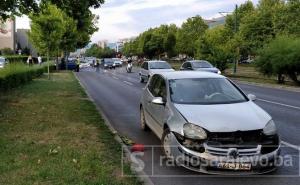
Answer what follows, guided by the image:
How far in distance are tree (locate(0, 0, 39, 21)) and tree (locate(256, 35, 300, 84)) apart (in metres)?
16.9

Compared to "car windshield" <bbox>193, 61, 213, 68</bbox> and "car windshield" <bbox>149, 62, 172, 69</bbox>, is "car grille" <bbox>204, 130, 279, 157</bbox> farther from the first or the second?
"car windshield" <bbox>193, 61, 213, 68</bbox>

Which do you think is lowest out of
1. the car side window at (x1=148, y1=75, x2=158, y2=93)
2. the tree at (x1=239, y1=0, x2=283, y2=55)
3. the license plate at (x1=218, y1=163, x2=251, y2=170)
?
the license plate at (x1=218, y1=163, x2=251, y2=170)

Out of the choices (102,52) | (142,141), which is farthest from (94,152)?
(102,52)

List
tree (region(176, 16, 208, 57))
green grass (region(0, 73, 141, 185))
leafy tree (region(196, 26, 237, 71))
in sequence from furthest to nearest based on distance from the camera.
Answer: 1. tree (region(176, 16, 208, 57))
2. leafy tree (region(196, 26, 237, 71))
3. green grass (region(0, 73, 141, 185))

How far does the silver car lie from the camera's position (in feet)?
21.5

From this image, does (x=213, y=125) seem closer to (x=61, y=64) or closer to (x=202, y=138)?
(x=202, y=138)

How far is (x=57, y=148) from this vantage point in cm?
795

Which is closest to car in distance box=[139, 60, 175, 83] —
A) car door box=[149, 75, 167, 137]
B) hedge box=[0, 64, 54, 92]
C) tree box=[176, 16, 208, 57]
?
hedge box=[0, 64, 54, 92]

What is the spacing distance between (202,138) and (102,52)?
171m

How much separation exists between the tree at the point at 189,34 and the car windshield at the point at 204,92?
7167cm

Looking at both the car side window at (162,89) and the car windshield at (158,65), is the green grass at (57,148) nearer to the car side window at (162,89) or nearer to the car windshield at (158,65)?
the car side window at (162,89)

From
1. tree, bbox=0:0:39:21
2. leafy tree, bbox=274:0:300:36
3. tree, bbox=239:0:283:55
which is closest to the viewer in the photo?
tree, bbox=0:0:39:21

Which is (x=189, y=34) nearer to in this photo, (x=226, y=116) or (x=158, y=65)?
(x=158, y=65)

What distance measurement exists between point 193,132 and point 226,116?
24.2 inches
